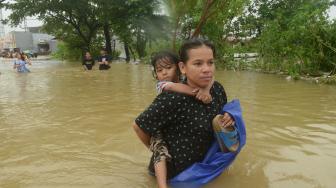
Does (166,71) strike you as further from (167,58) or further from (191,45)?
(191,45)

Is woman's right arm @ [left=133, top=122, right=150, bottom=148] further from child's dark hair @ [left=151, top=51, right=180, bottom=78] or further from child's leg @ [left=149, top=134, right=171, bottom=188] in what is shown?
child's dark hair @ [left=151, top=51, right=180, bottom=78]

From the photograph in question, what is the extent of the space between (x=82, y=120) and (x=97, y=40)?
27769 millimetres

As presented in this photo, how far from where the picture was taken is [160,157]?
3.15 meters

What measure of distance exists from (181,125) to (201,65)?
514 millimetres

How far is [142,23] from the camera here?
24.7m

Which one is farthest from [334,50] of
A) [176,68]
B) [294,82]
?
[176,68]

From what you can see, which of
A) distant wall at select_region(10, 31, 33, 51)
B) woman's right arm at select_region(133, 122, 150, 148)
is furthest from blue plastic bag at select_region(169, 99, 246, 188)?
distant wall at select_region(10, 31, 33, 51)

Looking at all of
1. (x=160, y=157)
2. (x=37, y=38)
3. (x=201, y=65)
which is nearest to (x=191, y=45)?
(x=201, y=65)

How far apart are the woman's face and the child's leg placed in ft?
1.91

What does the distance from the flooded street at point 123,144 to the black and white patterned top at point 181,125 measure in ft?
1.22

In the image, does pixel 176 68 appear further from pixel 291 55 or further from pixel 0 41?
pixel 0 41

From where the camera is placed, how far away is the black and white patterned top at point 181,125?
10.1ft

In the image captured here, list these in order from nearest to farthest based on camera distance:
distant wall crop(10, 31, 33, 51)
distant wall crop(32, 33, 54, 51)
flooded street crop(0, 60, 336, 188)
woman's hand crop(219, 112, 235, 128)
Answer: woman's hand crop(219, 112, 235, 128)
flooded street crop(0, 60, 336, 188)
distant wall crop(32, 33, 54, 51)
distant wall crop(10, 31, 33, 51)

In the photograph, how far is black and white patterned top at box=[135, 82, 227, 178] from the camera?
121 inches
